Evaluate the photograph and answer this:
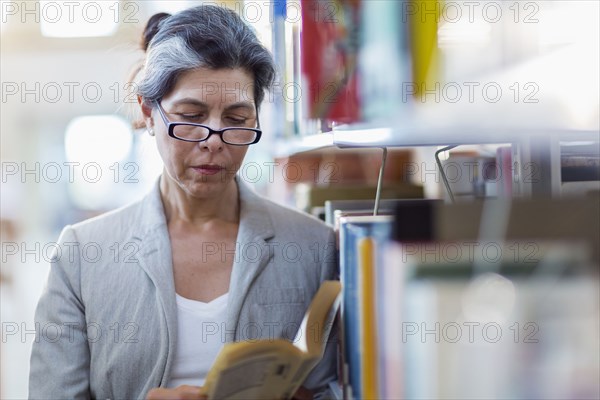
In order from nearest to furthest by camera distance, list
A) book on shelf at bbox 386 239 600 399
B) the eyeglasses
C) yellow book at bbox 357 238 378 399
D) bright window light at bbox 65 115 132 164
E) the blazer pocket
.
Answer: book on shelf at bbox 386 239 600 399
yellow book at bbox 357 238 378 399
the eyeglasses
the blazer pocket
bright window light at bbox 65 115 132 164

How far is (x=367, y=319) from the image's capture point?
1.11m

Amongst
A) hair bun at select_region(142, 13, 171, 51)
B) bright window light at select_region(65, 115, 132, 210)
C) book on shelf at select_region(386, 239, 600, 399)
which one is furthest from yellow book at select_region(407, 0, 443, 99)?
bright window light at select_region(65, 115, 132, 210)

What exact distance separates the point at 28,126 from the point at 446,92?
6.73m

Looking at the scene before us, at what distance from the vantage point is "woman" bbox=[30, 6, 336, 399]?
5.37 feet

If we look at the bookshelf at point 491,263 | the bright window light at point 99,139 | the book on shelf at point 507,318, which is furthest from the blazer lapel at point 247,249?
the bright window light at point 99,139

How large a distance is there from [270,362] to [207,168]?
56cm

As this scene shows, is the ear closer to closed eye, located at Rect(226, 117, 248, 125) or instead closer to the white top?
closed eye, located at Rect(226, 117, 248, 125)

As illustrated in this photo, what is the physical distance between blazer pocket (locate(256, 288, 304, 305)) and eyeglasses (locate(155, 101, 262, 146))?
1.11 feet

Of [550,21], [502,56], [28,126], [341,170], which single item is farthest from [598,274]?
[28,126]

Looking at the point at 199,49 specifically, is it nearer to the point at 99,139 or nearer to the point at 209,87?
the point at 209,87

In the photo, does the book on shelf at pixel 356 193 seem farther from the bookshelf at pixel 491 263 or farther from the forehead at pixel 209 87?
the bookshelf at pixel 491 263

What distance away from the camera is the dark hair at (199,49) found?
5.39 ft

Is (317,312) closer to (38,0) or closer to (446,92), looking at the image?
(446,92)

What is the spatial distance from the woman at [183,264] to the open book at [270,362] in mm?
354
